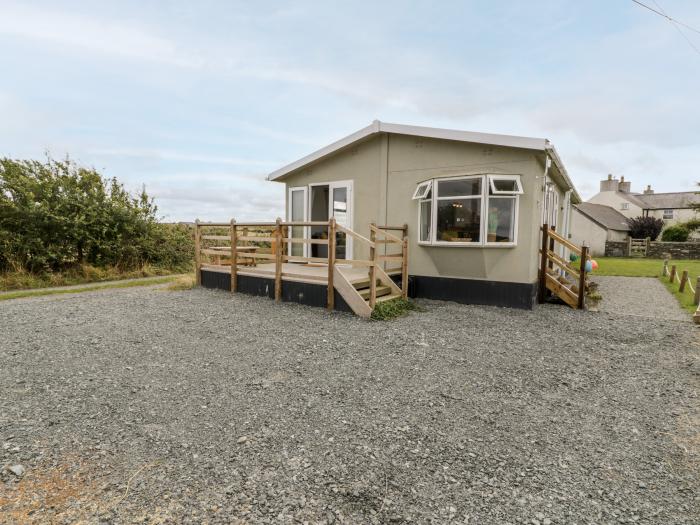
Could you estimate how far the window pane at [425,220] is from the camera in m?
8.23

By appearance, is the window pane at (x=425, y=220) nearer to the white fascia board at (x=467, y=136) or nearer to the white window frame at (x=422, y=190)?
the white window frame at (x=422, y=190)

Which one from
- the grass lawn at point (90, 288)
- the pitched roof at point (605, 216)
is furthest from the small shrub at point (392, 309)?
the pitched roof at point (605, 216)

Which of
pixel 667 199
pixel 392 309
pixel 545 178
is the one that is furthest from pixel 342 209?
pixel 667 199

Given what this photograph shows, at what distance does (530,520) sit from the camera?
197 centimetres

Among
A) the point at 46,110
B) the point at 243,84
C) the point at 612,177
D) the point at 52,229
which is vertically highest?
the point at 612,177

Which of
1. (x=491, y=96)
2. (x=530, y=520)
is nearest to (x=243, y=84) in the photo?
(x=491, y=96)

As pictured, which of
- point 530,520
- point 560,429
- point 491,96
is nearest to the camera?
point 530,520

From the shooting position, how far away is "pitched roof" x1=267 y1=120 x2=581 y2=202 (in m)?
6.96

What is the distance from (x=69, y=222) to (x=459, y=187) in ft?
35.3

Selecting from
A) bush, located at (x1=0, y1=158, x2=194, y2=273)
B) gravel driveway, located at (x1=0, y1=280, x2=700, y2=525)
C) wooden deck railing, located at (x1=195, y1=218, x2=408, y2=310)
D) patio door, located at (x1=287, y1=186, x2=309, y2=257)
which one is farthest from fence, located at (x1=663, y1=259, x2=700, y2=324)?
bush, located at (x1=0, y1=158, x2=194, y2=273)

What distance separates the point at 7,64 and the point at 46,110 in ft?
7.11

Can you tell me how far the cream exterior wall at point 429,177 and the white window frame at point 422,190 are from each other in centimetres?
18

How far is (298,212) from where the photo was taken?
34.5 feet

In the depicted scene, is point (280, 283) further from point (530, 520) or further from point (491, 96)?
point (491, 96)
